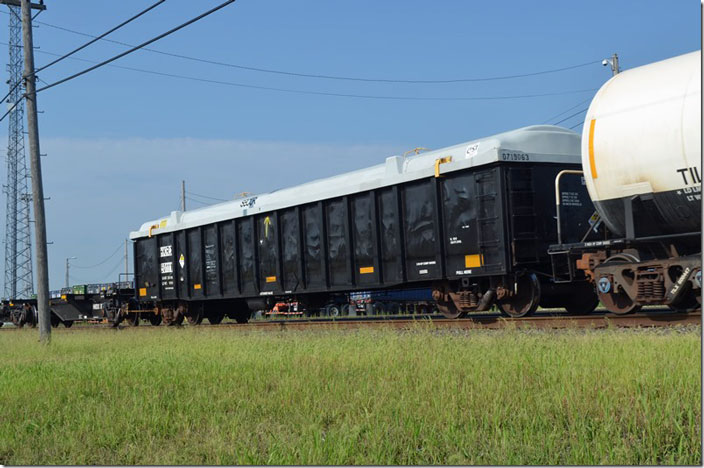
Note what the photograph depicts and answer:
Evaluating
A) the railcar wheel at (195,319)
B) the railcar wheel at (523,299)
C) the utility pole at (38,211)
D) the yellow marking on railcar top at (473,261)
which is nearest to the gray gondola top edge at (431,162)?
the yellow marking on railcar top at (473,261)

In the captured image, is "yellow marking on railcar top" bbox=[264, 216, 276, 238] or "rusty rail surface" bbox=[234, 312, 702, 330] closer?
"rusty rail surface" bbox=[234, 312, 702, 330]

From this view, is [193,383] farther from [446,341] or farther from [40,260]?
[40,260]

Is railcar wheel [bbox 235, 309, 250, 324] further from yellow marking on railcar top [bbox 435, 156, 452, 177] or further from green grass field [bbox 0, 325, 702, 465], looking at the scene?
green grass field [bbox 0, 325, 702, 465]

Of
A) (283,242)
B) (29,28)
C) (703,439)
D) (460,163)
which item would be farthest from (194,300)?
(703,439)

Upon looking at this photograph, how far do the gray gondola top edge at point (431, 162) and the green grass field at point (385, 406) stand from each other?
513 cm

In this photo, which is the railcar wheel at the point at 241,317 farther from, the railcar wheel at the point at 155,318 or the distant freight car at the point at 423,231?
the railcar wheel at the point at 155,318

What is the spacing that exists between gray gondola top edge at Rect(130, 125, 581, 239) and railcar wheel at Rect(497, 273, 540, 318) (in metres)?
2.29

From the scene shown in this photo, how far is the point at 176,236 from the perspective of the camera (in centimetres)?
2400

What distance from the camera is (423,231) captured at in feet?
51.4

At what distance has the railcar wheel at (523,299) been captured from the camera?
46.3 feet

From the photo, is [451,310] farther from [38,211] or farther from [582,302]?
[38,211]

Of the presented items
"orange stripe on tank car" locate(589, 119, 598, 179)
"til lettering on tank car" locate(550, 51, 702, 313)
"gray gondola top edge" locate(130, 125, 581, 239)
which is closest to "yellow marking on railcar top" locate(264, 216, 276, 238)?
"gray gondola top edge" locate(130, 125, 581, 239)

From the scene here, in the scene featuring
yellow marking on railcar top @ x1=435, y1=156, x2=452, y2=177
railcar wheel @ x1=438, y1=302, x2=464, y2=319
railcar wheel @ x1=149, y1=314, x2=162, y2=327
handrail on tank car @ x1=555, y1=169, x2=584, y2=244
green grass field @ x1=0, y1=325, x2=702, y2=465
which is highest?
yellow marking on railcar top @ x1=435, y1=156, x2=452, y2=177

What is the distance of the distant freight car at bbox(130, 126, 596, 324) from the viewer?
46.2ft
